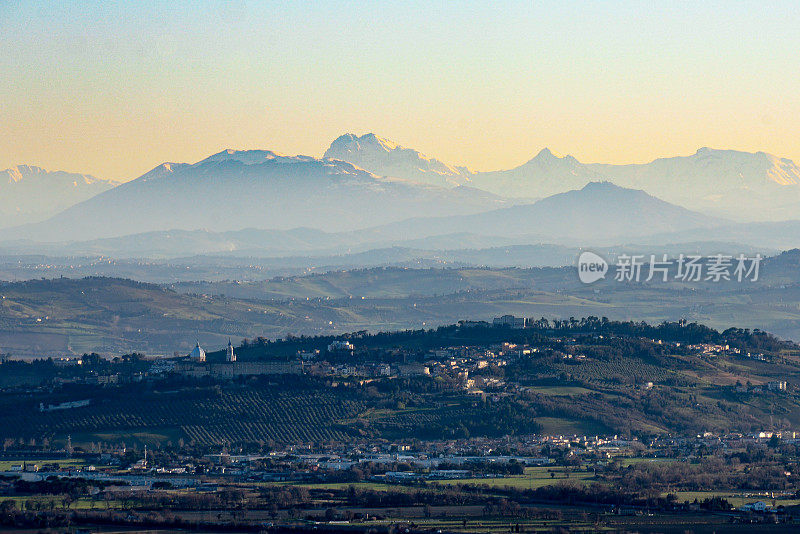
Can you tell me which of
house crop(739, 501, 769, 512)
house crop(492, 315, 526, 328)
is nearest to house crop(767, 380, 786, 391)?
house crop(492, 315, 526, 328)

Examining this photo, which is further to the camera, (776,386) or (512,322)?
(512,322)

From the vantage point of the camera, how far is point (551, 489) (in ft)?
307

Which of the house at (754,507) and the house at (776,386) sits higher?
the house at (776,386)

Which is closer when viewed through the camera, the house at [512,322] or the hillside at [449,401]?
the hillside at [449,401]

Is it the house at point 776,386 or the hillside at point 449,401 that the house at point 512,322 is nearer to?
the hillside at point 449,401

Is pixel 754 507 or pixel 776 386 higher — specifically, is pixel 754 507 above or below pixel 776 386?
below

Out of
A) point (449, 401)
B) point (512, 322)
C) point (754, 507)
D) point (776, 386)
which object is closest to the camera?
point (754, 507)

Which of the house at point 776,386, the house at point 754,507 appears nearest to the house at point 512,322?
the house at point 776,386

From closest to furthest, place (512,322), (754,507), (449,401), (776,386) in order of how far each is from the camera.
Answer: (754,507) < (449,401) < (776,386) < (512,322)

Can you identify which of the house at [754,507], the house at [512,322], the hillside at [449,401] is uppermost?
the house at [512,322]

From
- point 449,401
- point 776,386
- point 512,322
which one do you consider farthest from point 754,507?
point 512,322

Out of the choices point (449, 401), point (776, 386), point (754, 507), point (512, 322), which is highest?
point (512, 322)

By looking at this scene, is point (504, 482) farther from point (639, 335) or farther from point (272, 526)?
point (639, 335)

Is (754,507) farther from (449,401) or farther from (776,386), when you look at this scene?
(776,386)
